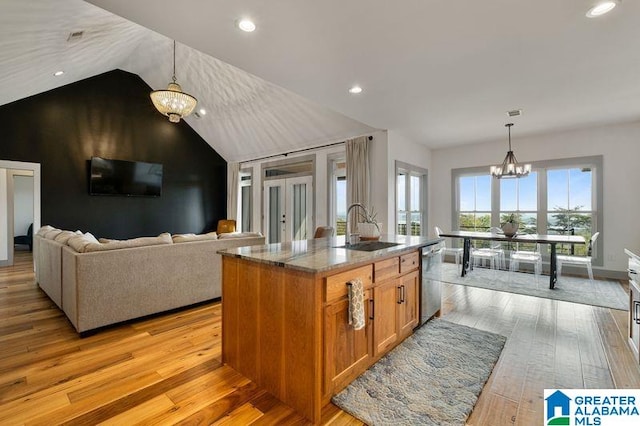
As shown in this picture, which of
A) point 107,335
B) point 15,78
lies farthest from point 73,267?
point 15,78

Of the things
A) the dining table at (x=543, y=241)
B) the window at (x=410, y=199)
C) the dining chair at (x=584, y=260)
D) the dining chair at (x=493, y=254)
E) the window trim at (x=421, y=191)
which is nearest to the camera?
the dining table at (x=543, y=241)

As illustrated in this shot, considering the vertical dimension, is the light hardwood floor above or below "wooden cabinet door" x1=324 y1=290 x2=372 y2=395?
below

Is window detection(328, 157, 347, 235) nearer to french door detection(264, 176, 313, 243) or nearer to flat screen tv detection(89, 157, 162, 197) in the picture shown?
french door detection(264, 176, 313, 243)

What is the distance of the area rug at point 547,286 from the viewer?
366cm

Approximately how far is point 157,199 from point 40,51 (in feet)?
12.1

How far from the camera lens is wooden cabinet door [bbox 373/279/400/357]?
210 cm

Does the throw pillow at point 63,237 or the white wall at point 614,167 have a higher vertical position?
the white wall at point 614,167

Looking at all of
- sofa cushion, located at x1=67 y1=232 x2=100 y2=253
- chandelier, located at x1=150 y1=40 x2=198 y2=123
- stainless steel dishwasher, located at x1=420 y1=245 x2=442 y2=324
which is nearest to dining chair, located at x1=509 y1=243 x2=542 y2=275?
stainless steel dishwasher, located at x1=420 y1=245 x2=442 y2=324

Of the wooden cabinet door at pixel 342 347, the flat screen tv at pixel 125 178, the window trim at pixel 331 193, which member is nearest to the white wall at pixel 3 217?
the flat screen tv at pixel 125 178

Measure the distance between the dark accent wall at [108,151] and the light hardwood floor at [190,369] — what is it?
3.23m

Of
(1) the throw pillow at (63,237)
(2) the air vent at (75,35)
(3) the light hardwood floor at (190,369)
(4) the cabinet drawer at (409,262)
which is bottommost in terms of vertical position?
(3) the light hardwood floor at (190,369)

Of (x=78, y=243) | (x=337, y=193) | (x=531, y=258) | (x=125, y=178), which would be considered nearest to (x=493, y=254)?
(x=531, y=258)

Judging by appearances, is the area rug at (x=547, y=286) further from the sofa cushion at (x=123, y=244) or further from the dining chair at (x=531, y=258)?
the sofa cushion at (x=123, y=244)

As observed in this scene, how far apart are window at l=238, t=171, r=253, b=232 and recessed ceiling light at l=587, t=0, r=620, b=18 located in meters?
7.08
